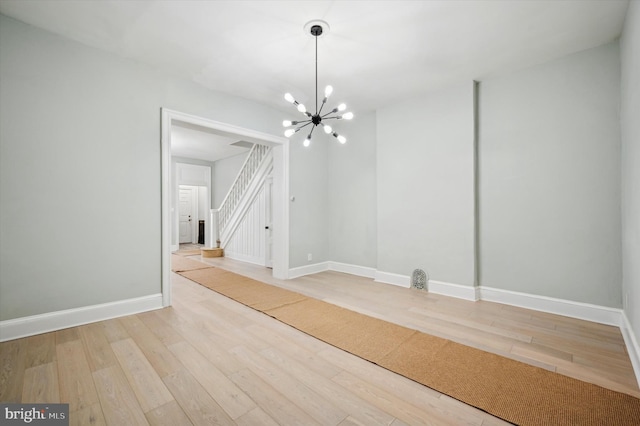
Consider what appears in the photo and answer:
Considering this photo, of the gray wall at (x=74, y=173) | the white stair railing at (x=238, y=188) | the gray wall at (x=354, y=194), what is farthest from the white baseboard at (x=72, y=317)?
the white stair railing at (x=238, y=188)

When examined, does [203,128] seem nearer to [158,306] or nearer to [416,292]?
[158,306]

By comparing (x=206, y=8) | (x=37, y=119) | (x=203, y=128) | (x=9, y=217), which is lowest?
(x=9, y=217)

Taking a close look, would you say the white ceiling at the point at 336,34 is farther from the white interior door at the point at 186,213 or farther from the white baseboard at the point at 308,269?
the white interior door at the point at 186,213

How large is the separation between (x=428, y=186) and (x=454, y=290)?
158 centimetres

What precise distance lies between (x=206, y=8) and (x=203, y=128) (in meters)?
1.72

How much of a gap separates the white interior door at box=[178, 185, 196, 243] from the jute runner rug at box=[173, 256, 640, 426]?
884 centimetres

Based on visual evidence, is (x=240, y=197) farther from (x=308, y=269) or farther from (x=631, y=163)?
(x=631, y=163)

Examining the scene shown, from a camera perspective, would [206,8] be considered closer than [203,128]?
Yes

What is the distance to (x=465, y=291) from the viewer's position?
12.5 ft

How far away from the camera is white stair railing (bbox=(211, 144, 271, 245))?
21.9 feet

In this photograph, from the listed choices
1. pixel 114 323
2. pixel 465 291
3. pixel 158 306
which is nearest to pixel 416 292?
pixel 465 291

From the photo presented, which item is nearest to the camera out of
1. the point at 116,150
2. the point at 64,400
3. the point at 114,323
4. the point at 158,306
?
the point at 64,400

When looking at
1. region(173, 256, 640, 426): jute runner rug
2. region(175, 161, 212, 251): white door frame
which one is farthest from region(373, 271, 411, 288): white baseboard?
region(175, 161, 212, 251): white door frame

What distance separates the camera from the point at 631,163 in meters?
2.37
